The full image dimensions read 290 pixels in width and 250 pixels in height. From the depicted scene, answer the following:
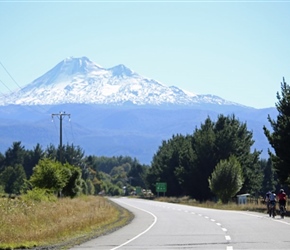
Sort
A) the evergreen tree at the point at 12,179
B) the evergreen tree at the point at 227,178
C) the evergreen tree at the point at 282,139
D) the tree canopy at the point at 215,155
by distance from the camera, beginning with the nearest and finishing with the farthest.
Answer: the evergreen tree at the point at 282,139
the evergreen tree at the point at 227,178
the tree canopy at the point at 215,155
the evergreen tree at the point at 12,179

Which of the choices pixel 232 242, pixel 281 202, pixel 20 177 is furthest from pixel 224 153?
pixel 232 242

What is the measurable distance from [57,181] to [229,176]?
22.1 metres

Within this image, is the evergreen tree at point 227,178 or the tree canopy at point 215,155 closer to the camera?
the evergreen tree at point 227,178

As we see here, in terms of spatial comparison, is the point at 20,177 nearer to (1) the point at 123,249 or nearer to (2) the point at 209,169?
(2) the point at 209,169

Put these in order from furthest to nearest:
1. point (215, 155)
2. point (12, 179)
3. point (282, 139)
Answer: point (12, 179), point (215, 155), point (282, 139)

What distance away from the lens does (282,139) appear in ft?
163

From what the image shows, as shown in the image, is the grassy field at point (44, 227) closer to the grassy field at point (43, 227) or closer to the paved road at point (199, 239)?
the grassy field at point (43, 227)

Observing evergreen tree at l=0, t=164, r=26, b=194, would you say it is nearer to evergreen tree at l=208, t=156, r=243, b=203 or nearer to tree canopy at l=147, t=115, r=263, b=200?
tree canopy at l=147, t=115, r=263, b=200

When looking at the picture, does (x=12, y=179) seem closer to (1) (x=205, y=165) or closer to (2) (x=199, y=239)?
(1) (x=205, y=165)

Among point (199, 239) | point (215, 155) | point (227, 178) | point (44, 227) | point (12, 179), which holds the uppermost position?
point (215, 155)

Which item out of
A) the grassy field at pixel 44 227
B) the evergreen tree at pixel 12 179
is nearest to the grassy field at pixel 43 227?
the grassy field at pixel 44 227

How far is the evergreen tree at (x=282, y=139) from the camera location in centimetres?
4953

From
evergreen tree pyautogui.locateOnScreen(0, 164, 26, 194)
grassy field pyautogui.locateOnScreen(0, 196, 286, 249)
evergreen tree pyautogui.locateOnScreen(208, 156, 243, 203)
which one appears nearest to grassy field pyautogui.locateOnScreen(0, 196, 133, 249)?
grassy field pyautogui.locateOnScreen(0, 196, 286, 249)

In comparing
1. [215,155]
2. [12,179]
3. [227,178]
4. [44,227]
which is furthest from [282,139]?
[12,179]
